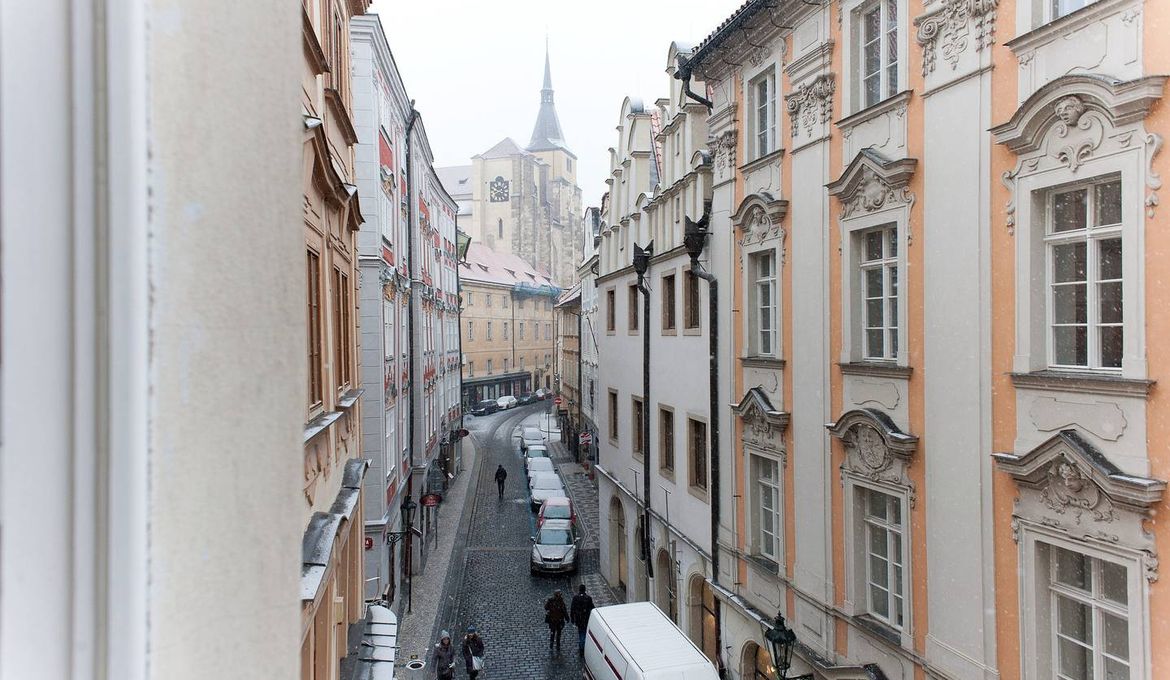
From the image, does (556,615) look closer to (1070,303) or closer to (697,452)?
(697,452)

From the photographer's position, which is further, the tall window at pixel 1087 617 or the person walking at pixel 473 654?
the person walking at pixel 473 654

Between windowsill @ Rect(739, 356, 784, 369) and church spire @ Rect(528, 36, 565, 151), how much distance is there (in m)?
84.5

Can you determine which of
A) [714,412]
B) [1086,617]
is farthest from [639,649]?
[1086,617]

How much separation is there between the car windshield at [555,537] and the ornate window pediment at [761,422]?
1023 centimetres

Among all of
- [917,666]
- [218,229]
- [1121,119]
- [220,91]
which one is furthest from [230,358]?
[917,666]

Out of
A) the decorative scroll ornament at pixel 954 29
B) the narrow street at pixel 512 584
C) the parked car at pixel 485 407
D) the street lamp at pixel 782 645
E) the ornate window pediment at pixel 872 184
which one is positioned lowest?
the narrow street at pixel 512 584

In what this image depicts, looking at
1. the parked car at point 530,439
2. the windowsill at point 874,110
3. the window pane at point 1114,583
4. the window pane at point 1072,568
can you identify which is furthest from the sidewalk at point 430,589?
the windowsill at point 874,110

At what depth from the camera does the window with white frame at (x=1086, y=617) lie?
18.4ft

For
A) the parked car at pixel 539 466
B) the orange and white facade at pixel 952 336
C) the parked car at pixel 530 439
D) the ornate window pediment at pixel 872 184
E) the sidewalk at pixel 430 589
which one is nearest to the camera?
the orange and white facade at pixel 952 336

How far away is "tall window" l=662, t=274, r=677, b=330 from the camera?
14.8 m

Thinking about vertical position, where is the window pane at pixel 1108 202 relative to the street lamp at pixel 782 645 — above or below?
above

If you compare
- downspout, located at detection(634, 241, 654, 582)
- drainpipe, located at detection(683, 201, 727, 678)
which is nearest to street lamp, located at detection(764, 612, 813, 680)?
drainpipe, located at detection(683, 201, 727, 678)

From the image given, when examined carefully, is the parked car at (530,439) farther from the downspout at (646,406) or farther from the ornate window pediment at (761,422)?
the ornate window pediment at (761,422)

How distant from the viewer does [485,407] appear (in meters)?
54.6
